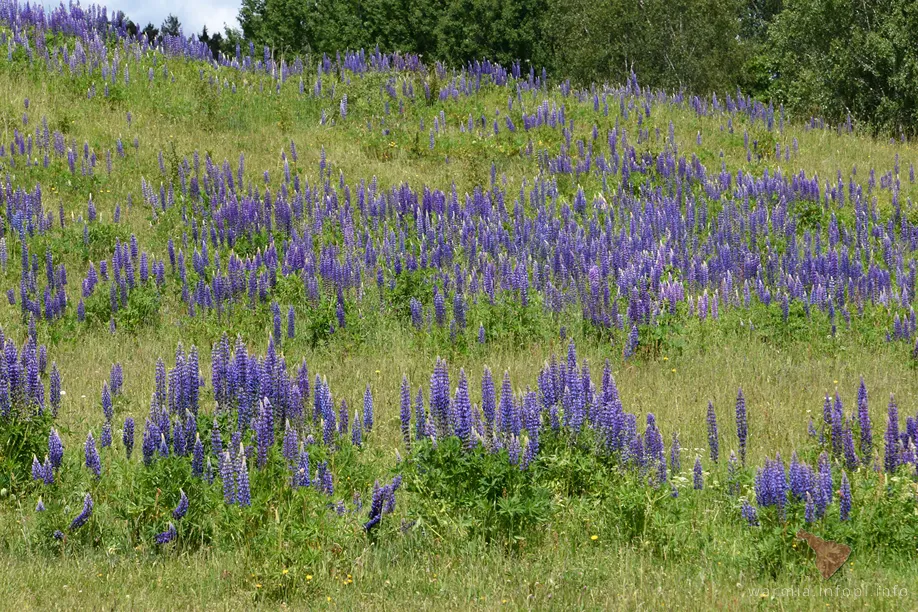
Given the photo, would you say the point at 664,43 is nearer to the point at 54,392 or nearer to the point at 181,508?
the point at 54,392

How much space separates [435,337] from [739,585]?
18.1 ft

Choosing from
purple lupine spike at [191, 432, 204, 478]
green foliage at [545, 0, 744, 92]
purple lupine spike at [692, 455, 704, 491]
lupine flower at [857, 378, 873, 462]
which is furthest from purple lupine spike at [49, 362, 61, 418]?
green foliage at [545, 0, 744, 92]

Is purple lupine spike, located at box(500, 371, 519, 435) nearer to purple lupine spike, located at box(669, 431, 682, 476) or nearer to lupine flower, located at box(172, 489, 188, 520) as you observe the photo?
purple lupine spike, located at box(669, 431, 682, 476)

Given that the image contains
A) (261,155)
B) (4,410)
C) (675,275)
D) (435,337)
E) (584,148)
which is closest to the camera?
(4,410)

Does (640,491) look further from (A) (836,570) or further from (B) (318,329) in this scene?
(B) (318,329)

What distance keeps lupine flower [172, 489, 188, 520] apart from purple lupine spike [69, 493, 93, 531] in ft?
1.54

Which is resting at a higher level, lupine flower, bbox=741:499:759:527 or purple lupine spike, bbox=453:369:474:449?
purple lupine spike, bbox=453:369:474:449

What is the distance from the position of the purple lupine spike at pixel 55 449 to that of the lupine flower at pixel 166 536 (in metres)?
0.97

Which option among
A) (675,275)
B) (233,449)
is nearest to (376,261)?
(675,275)

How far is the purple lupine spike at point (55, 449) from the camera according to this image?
6.46 metres

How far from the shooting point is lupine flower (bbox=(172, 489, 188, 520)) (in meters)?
6.05

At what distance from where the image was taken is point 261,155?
56.0ft

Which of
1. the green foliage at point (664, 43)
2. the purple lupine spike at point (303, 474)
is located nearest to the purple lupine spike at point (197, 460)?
the purple lupine spike at point (303, 474)

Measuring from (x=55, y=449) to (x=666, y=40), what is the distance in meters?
28.8
